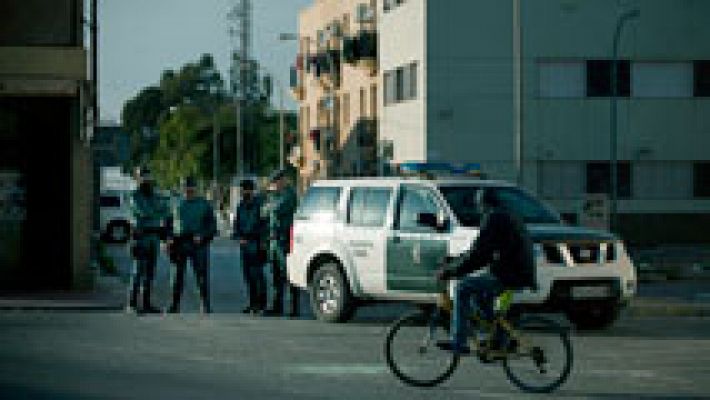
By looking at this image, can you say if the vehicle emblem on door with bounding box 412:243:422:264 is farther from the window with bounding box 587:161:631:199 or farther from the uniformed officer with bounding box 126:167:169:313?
the window with bounding box 587:161:631:199

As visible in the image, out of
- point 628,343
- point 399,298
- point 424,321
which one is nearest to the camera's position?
point 424,321

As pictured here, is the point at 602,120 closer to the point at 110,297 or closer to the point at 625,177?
the point at 625,177

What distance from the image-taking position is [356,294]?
2194 cm

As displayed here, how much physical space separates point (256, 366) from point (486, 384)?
253cm

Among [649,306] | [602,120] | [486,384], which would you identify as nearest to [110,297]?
[649,306]

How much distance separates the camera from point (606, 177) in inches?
2311

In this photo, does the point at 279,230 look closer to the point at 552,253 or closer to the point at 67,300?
the point at 67,300

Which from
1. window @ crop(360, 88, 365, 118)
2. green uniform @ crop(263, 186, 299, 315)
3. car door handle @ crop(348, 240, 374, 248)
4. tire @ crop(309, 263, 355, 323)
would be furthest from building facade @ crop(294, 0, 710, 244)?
car door handle @ crop(348, 240, 374, 248)

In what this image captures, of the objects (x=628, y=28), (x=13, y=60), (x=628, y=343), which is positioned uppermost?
(x=628, y=28)

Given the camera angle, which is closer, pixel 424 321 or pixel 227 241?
pixel 424 321

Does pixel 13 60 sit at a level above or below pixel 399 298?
above

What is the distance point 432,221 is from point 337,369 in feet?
14.8

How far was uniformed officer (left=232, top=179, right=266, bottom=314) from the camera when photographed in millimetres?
23484

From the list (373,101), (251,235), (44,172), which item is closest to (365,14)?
(373,101)
